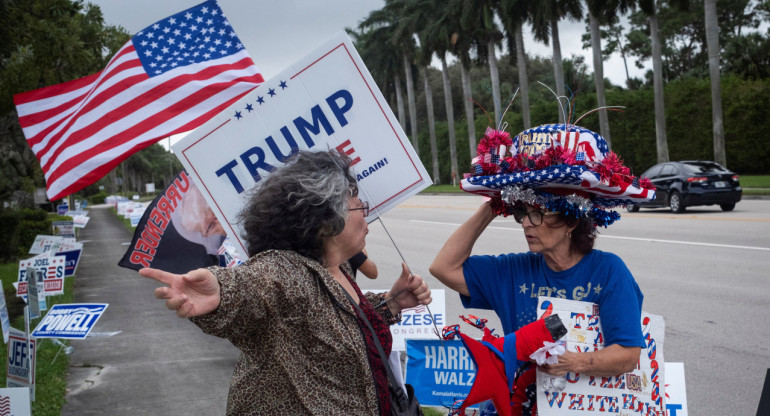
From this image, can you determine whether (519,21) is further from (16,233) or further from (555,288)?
(555,288)

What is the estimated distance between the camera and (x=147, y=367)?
7141mm

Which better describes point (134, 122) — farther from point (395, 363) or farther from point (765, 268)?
point (765, 268)

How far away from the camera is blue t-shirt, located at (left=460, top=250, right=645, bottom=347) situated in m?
2.41

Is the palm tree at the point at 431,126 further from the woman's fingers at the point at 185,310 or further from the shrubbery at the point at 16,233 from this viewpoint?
the woman's fingers at the point at 185,310

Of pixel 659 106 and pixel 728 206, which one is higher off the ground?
pixel 659 106

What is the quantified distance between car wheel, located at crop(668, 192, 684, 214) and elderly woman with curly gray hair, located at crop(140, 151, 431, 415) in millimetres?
17870

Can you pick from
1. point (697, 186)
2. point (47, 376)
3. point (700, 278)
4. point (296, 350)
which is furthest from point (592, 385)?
point (697, 186)

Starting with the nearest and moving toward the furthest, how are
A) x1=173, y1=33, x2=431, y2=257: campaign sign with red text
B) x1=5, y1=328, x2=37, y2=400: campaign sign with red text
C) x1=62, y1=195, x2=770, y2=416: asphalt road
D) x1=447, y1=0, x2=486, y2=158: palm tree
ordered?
1. x1=173, y1=33, x2=431, y2=257: campaign sign with red text
2. x1=5, y1=328, x2=37, y2=400: campaign sign with red text
3. x1=62, y1=195, x2=770, y2=416: asphalt road
4. x1=447, y1=0, x2=486, y2=158: palm tree

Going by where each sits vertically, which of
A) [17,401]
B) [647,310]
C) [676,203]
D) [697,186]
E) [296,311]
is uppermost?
[296,311]

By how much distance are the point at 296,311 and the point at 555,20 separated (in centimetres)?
3399

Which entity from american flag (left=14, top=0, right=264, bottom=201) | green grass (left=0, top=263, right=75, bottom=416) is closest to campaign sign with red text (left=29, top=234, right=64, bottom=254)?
green grass (left=0, top=263, right=75, bottom=416)

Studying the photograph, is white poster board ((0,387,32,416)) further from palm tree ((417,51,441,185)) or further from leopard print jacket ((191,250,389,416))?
palm tree ((417,51,441,185))

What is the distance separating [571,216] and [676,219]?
594 inches

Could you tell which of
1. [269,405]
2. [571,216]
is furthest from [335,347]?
[571,216]
